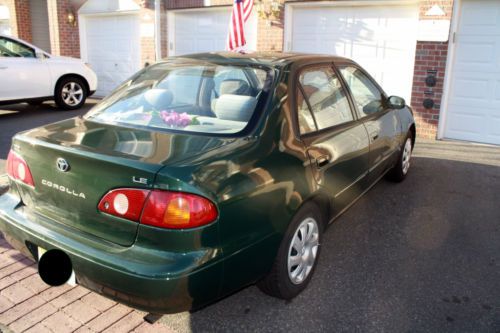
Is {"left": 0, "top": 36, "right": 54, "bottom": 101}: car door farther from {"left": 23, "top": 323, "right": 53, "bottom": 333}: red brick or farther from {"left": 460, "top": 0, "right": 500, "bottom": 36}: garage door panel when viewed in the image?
{"left": 460, "top": 0, "right": 500, "bottom": 36}: garage door panel

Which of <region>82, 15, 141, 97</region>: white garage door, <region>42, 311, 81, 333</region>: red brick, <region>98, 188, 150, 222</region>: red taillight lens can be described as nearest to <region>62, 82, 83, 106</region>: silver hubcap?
<region>82, 15, 141, 97</region>: white garage door

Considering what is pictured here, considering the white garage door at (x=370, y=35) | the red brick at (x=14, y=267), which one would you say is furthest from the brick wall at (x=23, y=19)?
the red brick at (x=14, y=267)

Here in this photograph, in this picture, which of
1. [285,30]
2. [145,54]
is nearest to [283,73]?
[285,30]

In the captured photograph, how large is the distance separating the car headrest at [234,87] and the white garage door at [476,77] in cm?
561

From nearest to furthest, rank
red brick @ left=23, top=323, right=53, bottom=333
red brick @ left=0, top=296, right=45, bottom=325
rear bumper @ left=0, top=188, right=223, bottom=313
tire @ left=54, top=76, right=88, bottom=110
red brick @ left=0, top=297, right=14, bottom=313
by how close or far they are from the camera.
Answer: rear bumper @ left=0, top=188, right=223, bottom=313 < red brick @ left=23, top=323, right=53, bottom=333 < red brick @ left=0, top=296, right=45, bottom=325 < red brick @ left=0, top=297, right=14, bottom=313 < tire @ left=54, top=76, right=88, bottom=110

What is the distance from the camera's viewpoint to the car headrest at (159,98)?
123 inches

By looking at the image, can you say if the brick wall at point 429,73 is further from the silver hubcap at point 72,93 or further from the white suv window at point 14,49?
the white suv window at point 14,49

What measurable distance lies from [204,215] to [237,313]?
0.94 m

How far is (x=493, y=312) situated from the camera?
9.37ft

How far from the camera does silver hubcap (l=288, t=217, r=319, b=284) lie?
2854 mm

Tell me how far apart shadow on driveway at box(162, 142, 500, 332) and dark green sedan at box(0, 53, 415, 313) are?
232 mm

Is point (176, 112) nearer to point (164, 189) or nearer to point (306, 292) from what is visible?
point (164, 189)

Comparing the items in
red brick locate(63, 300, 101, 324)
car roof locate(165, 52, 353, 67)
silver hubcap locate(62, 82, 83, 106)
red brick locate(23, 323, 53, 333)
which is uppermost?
car roof locate(165, 52, 353, 67)

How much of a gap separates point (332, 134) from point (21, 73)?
764 centimetres
